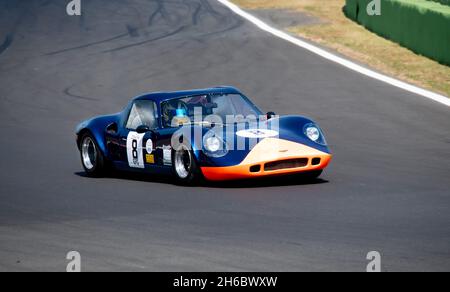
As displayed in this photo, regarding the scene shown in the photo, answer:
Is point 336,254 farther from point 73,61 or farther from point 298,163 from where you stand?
point 73,61

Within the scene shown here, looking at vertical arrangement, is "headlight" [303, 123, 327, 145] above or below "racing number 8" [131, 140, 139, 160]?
above

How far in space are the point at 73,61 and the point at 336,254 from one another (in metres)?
18.8

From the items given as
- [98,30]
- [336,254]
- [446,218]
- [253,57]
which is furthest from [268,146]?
[98,30]

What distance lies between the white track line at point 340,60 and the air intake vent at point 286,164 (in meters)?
8.48

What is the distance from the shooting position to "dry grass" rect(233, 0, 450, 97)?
920 inches

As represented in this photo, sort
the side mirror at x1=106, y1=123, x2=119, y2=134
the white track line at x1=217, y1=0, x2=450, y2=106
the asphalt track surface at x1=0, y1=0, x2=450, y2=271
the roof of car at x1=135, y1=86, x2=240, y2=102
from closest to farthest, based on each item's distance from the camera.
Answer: the asphalt track surface at x1=0, y1=0, x2=450, y2=271
the roof of car at x1=135, y1=86, x2=240, y2=102
the side mirror at x1=106, y1=123, x2=119, y2=134
the white track line at x1=217, y1=0, x2=450, y2=106

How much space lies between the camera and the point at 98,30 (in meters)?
31.0

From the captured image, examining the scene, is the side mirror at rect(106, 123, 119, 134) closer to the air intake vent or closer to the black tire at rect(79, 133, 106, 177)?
the black tire at rect(79, 133, 106, 177)

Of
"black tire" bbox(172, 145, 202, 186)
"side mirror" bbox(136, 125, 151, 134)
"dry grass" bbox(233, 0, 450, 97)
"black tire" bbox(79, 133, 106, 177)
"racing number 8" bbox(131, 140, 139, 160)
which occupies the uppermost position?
"side mirror" bbox(136, 125, 151, 134)

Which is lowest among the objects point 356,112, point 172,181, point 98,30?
point 98,30

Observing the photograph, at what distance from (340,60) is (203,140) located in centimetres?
1417

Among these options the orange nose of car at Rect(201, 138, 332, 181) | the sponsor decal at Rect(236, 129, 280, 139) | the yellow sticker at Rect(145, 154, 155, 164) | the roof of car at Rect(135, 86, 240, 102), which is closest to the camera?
the orange nose of car at Rect(201, 138, 332, 181)

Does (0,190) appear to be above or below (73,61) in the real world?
above

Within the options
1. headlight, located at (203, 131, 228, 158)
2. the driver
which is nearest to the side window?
the driver
